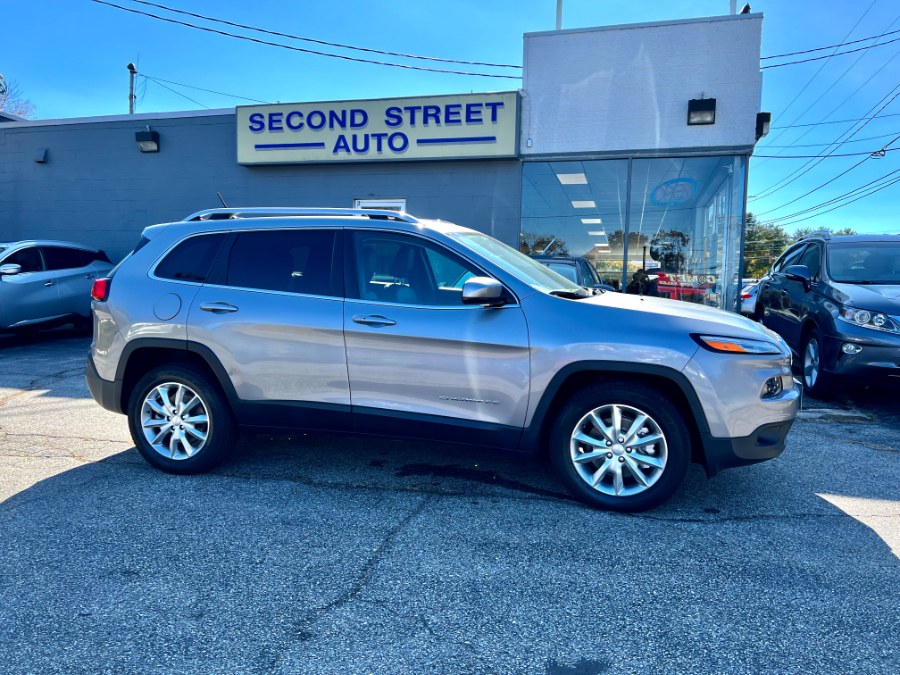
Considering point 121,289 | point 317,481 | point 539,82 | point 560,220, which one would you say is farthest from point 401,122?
point 317,481

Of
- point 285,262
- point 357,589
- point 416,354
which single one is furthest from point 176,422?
point 357,589

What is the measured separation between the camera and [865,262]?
7.14 metres

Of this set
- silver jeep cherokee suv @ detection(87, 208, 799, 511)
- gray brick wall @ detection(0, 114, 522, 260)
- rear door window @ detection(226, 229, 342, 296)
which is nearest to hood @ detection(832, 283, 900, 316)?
silver jeep cherokee suv @ detection(87, 208, 799, 511)

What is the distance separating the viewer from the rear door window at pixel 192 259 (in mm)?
4461

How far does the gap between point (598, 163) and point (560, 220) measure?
120cm

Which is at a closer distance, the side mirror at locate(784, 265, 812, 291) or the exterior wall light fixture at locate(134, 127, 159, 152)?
the side mirror at locate(784, 265, 812, 291)

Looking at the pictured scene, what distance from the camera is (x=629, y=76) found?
10609 mm

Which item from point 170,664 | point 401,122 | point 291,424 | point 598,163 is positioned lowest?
point 170,664

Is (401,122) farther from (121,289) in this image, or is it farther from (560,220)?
(121,289)

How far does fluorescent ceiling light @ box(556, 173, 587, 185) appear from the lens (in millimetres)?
11328

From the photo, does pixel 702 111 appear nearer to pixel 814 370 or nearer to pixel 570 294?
pixel 814 370

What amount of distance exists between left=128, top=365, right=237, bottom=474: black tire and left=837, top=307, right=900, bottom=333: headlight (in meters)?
5.91

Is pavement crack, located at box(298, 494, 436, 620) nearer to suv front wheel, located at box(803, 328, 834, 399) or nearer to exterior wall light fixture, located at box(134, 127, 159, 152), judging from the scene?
suv front wheel, located at box(803, 328, 834, 399)

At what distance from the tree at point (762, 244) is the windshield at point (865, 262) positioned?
74504 millimetres
